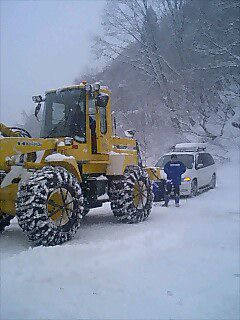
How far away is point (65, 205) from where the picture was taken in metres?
6.86

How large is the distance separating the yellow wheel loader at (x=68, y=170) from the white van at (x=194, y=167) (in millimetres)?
3420

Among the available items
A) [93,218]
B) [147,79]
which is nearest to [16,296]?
[93,218]

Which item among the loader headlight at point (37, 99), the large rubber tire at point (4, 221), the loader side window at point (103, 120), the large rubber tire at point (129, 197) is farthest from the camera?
the loader headlight at point (37, 99)

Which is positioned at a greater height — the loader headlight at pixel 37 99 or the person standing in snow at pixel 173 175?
the loader headlight at pixel 37 99

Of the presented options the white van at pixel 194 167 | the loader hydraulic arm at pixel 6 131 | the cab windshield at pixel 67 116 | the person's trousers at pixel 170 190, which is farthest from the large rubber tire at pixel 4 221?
the white van at pixel 194 167

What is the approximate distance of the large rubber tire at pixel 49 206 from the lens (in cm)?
616

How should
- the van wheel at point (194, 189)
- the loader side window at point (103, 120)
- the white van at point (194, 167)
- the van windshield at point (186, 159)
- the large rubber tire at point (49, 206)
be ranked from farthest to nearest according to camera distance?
the van windshield at point (186, 159) < the van wheel at point (194, 189) < the white van at point (194, 167) < the loader side window at point (103, 120) < the large rubber tire at point (49, 206)

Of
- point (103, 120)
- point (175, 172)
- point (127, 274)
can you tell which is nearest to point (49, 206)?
point (127, 274)

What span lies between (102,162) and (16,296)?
4764 millimetres

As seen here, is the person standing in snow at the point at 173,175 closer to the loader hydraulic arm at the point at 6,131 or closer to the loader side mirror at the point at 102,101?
the loader side mirror at the point at 102,101

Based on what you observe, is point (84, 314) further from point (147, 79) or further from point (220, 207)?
point (147, 79)

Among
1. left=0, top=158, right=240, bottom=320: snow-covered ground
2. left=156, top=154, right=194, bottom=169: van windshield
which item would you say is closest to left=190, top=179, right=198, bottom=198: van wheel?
left=156, top=154, right=194, bottom=169: van windshield

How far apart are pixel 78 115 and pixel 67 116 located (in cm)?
25

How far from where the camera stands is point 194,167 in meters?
14.1
